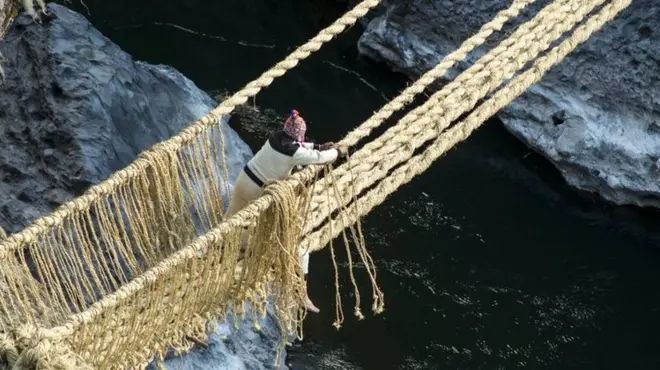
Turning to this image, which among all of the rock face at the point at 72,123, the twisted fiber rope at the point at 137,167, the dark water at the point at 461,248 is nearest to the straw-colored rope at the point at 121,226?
the twisted fiber rope at the point at 137,167

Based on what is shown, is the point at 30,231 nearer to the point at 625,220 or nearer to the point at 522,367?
the point at 522,367

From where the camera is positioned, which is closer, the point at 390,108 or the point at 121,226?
the point at 121,226

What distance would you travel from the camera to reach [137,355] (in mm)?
2848

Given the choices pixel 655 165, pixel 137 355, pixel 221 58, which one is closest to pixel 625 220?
pixel 655 165

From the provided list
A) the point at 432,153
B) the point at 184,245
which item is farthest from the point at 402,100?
the point at 184,245

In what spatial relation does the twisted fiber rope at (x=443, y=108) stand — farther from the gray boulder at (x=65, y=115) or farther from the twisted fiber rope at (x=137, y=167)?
the gray boulder at (x=65, y=115)

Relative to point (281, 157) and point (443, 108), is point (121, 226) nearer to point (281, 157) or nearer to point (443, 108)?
point (281, 157)

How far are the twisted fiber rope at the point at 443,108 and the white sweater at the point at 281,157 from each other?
3.2 inches

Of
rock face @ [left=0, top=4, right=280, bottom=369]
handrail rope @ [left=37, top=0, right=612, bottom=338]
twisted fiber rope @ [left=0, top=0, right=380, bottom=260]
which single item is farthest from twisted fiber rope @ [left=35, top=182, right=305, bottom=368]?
rock face @ [left=0, top=4, right=280, bottom=369]

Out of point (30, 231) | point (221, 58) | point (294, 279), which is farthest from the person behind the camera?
point (221, 58)

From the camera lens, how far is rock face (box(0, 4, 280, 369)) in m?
4.20

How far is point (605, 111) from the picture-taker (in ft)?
18.1

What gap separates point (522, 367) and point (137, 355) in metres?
2.39

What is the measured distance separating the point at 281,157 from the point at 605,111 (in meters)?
2.80
